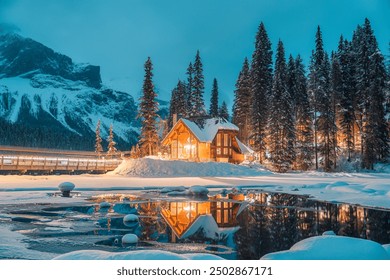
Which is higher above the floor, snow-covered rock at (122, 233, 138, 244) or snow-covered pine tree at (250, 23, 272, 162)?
snow-covered pine tree at (250, 23, 272, 162)

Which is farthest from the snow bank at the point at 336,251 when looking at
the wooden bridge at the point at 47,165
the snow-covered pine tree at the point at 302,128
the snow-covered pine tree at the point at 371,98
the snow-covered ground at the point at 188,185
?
the snow-covered pine tree at the point at 302,128

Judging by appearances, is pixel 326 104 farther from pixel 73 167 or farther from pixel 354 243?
pixel 354 243

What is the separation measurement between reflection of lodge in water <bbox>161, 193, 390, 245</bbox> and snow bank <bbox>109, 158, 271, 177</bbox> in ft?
62.2

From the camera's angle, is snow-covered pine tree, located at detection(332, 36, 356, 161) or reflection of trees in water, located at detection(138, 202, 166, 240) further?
snow-covered pine tree, located at detection(332, 36, 356, 161)

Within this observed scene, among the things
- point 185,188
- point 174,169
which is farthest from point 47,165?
point 185,188

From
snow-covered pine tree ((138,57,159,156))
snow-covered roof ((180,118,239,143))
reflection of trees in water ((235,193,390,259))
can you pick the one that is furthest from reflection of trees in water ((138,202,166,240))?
snow-covered pine tree ((138,57,159,156))

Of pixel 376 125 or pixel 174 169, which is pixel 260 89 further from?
pixel 174 169

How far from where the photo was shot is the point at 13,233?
9.83 meters

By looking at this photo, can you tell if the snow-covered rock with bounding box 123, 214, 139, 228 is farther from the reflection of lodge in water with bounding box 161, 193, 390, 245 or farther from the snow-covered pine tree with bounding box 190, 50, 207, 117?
the snow-covered pine tree with bounding box 190, 50, 207, 117

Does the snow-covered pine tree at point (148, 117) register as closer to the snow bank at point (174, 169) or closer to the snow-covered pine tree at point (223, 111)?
the snow bank at point (174, 169)

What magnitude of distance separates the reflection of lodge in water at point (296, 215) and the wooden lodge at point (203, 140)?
93.2 feet

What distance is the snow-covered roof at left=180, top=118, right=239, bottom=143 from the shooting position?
4681 centimetres

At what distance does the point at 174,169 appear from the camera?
37969 mm

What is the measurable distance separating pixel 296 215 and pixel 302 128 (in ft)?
131
